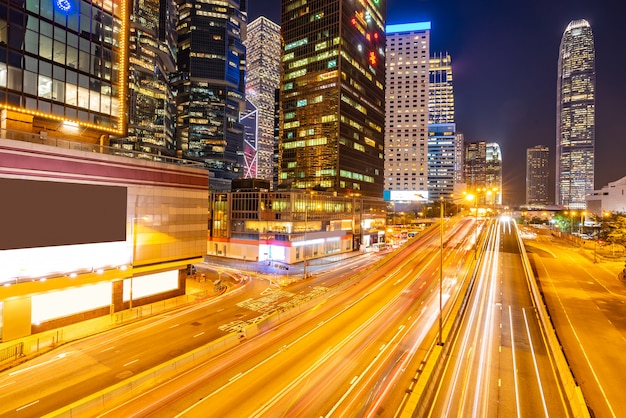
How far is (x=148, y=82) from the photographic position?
468 feet

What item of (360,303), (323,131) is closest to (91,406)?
(360,303)

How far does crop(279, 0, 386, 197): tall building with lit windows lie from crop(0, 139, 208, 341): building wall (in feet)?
238

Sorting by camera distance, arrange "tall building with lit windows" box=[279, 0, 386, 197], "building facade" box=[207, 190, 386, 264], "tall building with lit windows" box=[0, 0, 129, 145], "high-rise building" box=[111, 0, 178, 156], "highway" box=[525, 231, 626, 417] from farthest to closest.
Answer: "high-rise building" box=[111, 0, 178, 156]
"tall building with lit windows" box=[279, 0, 386, 197]
"building facade" box=[207, 190, 386, 264]
"tall building with lit windows" box=[0, 0, 129, 145]
"highway" box=[525, 231, 626, 417]

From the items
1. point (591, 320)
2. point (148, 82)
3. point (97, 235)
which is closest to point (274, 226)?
point (97, 235)

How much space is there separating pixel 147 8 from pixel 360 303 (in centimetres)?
17197

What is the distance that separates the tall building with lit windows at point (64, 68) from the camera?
29812 millimetres

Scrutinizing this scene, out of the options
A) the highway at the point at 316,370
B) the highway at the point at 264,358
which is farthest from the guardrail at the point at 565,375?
the highway at the point at 264,358

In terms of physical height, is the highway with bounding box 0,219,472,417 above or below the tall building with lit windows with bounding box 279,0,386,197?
below

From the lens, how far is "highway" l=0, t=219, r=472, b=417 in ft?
58.9

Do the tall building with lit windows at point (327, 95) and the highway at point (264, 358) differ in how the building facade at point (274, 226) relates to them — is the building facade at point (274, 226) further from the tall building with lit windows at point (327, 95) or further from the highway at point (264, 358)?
the tall building with lit windows at point (327, 95)

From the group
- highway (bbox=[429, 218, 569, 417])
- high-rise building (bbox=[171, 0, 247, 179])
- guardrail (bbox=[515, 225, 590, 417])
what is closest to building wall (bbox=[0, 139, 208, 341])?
highway (bbox=[429, 218, 569, 417])

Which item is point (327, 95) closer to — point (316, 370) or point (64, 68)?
point (64, 68)

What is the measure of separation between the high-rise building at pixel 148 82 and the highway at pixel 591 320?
15005cm

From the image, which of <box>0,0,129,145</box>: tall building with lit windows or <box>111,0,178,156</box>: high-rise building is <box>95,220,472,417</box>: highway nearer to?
<box>0,0,129,145</box>: tall building with lit windows
